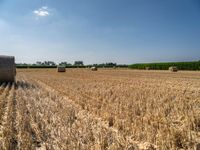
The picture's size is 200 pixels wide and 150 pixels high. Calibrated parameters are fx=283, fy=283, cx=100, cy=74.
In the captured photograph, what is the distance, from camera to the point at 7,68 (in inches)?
685

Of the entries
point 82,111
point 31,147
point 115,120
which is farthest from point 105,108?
point 31,147

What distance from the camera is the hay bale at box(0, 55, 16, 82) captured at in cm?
1730

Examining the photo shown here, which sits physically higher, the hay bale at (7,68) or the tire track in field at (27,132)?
the hay bale at (7,68)

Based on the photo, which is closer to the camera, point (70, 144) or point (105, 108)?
point (70, 144)

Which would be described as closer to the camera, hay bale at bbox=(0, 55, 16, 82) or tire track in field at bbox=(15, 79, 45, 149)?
tire track in field at bbox=(15, 79, 45, 149)

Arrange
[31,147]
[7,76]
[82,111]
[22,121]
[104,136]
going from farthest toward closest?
[7,76], [82,111], [22,121], [104,136], [31,147]

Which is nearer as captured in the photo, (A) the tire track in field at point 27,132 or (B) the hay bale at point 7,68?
(A) the tire track in field at point 27,132

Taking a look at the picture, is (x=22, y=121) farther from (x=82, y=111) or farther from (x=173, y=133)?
(x=173, y=133)

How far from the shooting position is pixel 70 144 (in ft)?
14.9

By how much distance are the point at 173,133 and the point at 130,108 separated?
2861 millimetres

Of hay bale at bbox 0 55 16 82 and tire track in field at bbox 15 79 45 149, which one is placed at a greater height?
hay bale at bbox 0 55 16 82

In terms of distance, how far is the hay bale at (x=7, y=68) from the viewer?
56.8 ft

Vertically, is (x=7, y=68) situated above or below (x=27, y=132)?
above

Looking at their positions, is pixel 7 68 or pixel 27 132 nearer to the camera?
pixel 27 132
